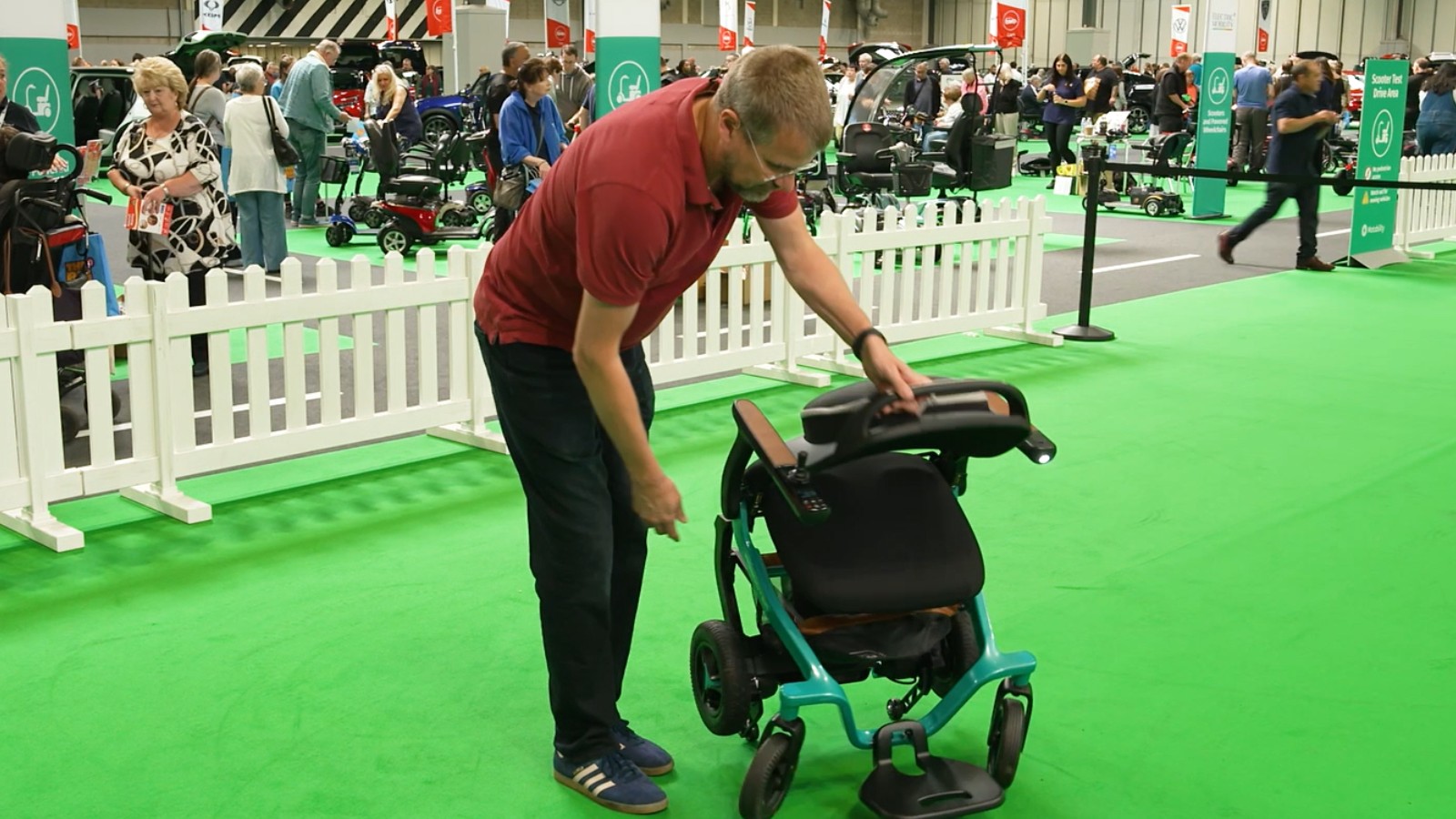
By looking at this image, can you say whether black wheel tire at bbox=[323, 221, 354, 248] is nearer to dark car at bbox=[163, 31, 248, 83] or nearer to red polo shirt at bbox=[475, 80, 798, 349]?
dark car at bbox=[163, 31, 248, 83]

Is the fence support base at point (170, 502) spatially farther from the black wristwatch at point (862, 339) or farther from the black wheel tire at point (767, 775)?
the black wristwatch at point (862, 339)

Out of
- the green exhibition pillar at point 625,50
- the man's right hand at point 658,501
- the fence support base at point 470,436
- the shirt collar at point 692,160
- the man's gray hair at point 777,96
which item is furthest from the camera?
the green exhibition pillar at point 625,50

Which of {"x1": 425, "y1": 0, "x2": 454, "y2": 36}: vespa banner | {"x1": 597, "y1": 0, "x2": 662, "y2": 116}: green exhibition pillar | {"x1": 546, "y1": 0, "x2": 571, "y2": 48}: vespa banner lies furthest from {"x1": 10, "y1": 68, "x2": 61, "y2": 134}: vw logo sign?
{"x1": 425, "y1": 0, "x2": 454, "y2": 36}: vespa banner

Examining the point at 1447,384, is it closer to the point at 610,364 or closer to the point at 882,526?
the point at 882,526

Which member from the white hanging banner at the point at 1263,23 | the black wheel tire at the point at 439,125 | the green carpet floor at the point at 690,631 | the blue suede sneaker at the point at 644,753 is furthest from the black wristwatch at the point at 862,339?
the white hanging banner at the point at 1263,23

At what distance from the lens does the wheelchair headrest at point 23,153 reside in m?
5.82

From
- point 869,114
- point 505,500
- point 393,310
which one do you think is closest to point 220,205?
point 393,310

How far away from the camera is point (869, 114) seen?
45.6 feet

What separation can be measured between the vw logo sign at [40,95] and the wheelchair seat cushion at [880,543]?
6677 mm

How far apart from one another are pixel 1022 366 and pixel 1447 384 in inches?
81.6

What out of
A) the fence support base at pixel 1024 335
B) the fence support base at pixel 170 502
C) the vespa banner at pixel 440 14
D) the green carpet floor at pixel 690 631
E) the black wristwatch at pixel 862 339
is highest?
the vespa banner at pixel 440 14

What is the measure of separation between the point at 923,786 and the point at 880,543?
50 cm

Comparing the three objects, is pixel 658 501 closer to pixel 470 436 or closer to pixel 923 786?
pixel 923 786

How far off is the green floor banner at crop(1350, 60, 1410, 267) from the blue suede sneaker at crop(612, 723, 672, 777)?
976 centimetres
